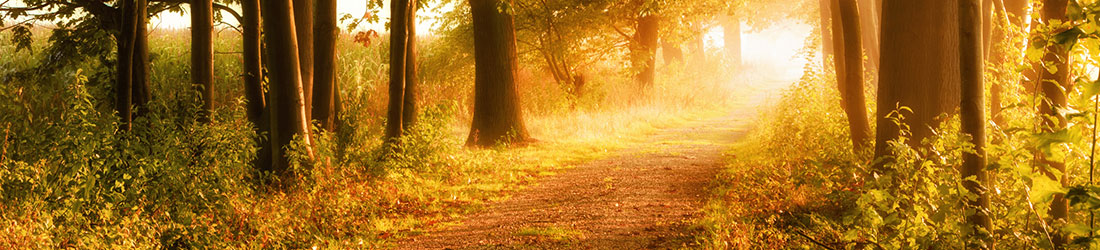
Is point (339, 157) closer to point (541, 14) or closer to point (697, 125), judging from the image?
point (541, 14)

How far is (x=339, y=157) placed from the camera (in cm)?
1024

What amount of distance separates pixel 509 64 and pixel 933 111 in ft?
29.1

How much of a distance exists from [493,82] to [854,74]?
7.34 meters

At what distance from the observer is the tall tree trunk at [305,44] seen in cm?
955

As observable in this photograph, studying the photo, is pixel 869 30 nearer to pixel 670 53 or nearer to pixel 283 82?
pixel 283 82

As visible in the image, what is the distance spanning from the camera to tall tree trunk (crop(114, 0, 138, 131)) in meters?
7.11

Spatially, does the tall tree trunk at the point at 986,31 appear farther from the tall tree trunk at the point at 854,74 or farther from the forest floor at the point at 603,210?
the forest floor at the point at 603,210

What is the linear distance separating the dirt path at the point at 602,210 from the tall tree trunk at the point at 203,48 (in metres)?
2.98

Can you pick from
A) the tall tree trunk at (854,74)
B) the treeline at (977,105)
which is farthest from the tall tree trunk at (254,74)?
the tall tree trunk at (854,74)

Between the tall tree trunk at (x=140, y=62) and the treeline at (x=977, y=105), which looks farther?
the tall tree trunk at (x=140, y=62)

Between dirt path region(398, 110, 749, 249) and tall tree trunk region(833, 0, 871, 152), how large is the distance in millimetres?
1892

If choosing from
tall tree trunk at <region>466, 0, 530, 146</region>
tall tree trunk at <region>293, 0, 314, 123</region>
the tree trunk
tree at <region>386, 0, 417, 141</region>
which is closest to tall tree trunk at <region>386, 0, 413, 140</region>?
tree at <region>386, 0, 417, 141</region>

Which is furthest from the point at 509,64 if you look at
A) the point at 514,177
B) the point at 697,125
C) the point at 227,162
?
the point at 227,162

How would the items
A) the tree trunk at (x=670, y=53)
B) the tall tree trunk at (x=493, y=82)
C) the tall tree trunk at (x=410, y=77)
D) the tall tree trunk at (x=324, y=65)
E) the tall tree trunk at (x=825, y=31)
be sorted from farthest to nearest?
1. the tree trunk at (x=670, y=53)
2. the tall tree trunk at (x=825, y=31)
3. the tall tree trunk at (x=493, y=82)
4. the tall tree trunk at (x=410, y=77)
5. the tall tree trunk at (x=324, y=65)
